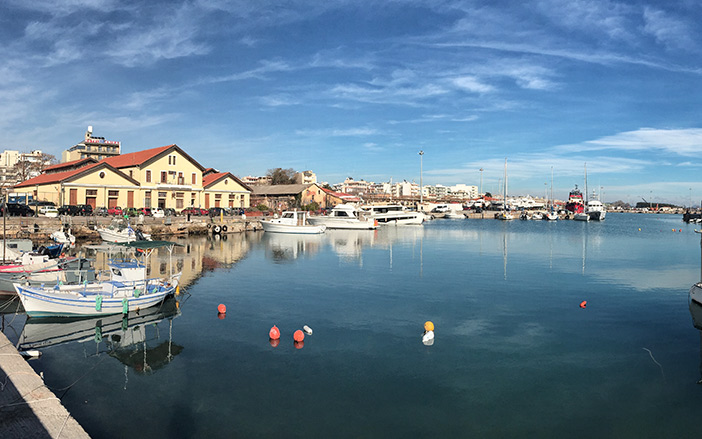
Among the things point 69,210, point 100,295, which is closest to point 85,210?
point 69,210

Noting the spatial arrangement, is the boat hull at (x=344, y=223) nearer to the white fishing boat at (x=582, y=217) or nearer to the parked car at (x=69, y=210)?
the parked car at (x=69, y=210)

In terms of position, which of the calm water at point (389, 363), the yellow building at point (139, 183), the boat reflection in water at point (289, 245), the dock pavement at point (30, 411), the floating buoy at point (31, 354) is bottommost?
the calm water at point (389, 363)

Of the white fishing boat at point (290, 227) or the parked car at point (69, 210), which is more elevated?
the parked car at point (69, 210)

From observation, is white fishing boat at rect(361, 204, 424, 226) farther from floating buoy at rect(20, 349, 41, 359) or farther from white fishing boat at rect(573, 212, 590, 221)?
floating buoy at rect(20, 349, 41, 359)

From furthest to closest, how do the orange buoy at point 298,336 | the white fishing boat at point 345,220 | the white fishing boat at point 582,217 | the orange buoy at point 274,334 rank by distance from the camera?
the white fishing boat at point 582,217 < the white fishing boat at point 345,220 < the orange buoy at point 274,334 < the orange buoy at point 298,336

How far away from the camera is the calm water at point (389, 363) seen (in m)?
10.9

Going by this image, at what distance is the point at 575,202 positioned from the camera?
13362 centimetres

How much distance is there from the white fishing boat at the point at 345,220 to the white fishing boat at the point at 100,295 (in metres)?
53.5

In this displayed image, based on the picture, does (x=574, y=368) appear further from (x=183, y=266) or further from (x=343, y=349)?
(x=183, y=266)

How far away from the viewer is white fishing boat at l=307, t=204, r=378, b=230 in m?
73.2

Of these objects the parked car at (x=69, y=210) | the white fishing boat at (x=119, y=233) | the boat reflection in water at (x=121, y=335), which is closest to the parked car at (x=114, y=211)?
the parked car at (x=69, y=210)

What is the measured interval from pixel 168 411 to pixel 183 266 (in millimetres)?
23021

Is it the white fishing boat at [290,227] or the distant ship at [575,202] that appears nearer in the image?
the white fishing boat at [290,227]

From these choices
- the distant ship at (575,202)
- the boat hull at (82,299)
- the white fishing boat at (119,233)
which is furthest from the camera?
the distant ship at (575,202)
